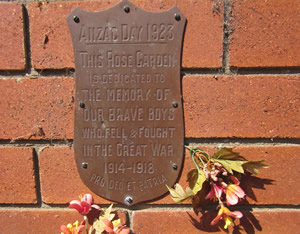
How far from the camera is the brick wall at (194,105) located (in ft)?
1.97

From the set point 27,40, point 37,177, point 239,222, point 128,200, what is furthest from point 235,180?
point 27,40

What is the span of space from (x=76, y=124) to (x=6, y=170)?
0.23 meters

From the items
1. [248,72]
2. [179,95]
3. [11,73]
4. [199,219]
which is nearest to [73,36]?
[11,73]

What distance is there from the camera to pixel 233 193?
0.59 metres

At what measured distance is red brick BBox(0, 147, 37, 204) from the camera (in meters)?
0.65

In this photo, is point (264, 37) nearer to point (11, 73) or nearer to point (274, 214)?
point (274, 214)

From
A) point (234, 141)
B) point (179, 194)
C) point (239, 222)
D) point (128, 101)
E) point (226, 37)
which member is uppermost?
point (226, 37)

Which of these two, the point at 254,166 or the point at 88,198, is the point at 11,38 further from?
the point at 254,166

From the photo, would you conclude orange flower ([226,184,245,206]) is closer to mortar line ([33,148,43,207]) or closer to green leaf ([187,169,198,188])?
green leaf ([187,169,198,188])

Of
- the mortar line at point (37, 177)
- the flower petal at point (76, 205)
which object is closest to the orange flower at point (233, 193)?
the flower petal at point (76, 205)

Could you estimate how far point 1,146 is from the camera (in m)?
0.66

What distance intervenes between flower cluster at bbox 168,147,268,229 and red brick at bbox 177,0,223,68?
8.5 inches

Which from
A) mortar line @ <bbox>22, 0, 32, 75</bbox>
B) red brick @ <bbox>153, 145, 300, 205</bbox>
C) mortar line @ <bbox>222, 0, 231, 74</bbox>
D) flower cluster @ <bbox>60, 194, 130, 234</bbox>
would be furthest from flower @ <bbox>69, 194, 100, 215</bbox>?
mortar line @ <bbox>222, 0, 231, 74</bbox>

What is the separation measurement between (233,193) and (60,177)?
430 mm
